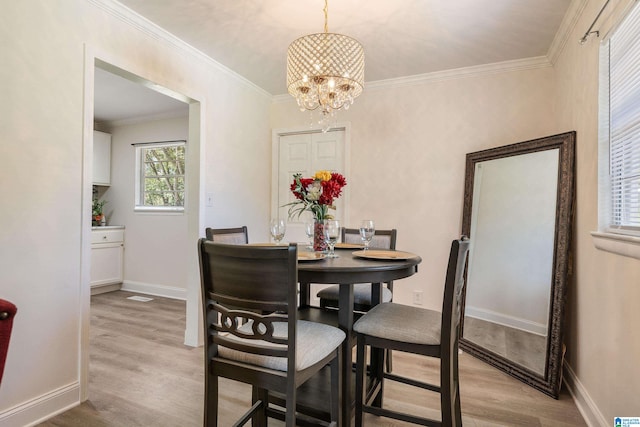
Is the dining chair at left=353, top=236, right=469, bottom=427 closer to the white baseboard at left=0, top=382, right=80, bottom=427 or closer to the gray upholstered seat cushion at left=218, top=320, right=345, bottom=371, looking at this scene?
the gray upholstered seat cushion at left=218, top=320, right=345, bottom=371

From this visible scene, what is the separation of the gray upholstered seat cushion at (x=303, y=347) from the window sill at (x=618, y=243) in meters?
1.26

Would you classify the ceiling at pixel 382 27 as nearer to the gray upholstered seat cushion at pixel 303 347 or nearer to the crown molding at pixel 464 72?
the crown molding at pixel 464 72

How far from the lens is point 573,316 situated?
2322 millimetres

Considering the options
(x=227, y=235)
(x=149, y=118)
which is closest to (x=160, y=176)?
(x=149, y=118)

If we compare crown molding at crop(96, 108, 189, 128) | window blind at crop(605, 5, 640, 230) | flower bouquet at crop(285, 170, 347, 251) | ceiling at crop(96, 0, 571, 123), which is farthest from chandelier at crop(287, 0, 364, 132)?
crown molding at crop(96, 108, 189, 128)

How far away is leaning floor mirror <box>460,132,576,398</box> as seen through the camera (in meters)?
2.31

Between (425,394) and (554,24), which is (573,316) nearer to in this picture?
(425,394)

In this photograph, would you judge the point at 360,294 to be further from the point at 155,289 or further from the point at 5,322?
the point at 155,289

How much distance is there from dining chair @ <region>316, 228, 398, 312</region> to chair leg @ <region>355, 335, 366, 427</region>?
0.58 m

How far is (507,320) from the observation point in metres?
2.68

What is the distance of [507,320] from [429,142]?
171 cm

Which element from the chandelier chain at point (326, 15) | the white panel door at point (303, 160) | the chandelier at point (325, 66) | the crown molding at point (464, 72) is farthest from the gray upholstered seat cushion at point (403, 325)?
the crown molding at point (464, 72)

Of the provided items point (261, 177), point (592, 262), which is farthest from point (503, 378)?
point (261, 177)

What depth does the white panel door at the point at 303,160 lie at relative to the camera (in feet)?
12.4
